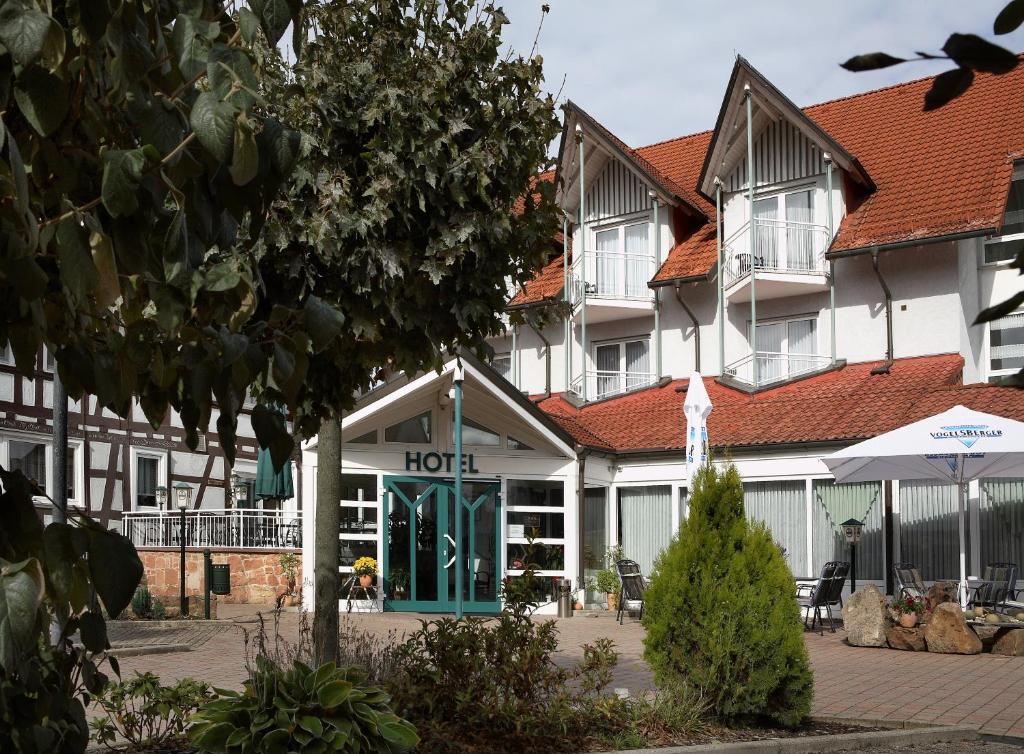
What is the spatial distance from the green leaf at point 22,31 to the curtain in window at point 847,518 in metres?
18.5

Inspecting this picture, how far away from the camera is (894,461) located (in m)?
16.6

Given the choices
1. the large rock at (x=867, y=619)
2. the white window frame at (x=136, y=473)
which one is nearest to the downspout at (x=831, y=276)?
the large rock at (x=867, y=619)

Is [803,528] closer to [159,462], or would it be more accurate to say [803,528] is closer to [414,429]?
[414,429]

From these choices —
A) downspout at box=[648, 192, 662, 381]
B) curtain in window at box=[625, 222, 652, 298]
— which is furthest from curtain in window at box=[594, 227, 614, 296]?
downspout at box=[648, 192, 662, 381]

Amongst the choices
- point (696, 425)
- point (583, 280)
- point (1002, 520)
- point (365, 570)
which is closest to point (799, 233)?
point (583, 280)

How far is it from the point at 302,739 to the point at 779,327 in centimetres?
1900

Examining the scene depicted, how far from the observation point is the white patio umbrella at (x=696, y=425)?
52.1 ft

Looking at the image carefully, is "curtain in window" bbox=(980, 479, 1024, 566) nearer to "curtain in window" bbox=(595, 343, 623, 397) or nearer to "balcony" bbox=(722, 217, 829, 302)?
"balcony" bbox=(722, 217, 829, 302)

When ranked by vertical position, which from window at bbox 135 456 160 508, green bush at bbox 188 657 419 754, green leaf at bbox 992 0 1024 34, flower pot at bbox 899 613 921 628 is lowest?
flower pot at bbox 899 613 921 628

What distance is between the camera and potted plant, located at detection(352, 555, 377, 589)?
19.2 m

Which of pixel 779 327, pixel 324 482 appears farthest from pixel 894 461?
pixel 324 482

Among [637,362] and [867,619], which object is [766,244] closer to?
[637,362]

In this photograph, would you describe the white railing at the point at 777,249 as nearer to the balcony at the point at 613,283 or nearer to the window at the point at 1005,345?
the balcony at the point at 613,283

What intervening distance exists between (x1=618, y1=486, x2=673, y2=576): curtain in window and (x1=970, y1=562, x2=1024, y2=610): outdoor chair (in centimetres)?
621
